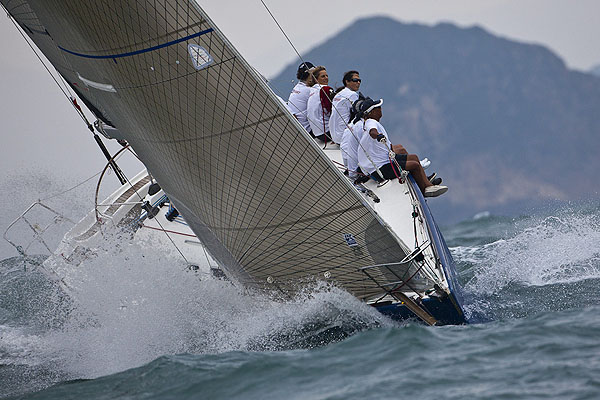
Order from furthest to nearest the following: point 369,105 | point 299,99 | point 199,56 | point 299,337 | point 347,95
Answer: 1. point 299,99
2. point 347,95
3. point 369,105
4. point 299,337
5. point 199,56

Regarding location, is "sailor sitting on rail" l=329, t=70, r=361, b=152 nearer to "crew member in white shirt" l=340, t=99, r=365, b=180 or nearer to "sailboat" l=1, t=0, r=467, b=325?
"crew member in white shirt" l=340, t=99, r=365, b=180

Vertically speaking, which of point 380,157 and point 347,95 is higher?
point 347,95

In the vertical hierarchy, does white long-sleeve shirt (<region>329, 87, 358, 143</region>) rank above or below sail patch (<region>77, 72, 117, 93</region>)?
below

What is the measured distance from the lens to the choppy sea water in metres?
4.23

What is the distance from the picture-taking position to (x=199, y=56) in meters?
5.11

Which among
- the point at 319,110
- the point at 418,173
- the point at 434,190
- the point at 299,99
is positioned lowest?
the point at 434,190

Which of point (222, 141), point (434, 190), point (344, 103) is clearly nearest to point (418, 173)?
point (434, 190)

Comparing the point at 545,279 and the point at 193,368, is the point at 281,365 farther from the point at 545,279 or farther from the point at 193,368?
the point at 545,279

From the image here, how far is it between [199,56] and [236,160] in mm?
776

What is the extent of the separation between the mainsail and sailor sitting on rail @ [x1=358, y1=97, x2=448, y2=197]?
1.30 metres

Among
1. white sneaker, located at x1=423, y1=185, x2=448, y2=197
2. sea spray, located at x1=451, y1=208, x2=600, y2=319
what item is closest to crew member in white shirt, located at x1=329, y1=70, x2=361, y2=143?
white sneaker, located at x1=423, y1=185, x2=448, y2=197

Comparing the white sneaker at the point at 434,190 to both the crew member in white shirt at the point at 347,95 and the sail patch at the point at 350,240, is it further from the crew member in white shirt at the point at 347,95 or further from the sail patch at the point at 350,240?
the sail patch at the point at 350,240

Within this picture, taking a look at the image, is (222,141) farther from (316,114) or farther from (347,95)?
(316,114)

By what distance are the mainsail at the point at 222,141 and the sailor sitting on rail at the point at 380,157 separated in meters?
1.30
